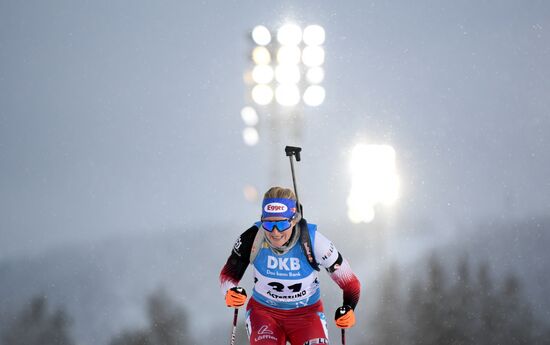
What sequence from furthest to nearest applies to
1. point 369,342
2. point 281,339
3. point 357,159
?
point 369,342 < point 357,159 < point 281,339

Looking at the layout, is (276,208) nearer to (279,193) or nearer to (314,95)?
(279,193)

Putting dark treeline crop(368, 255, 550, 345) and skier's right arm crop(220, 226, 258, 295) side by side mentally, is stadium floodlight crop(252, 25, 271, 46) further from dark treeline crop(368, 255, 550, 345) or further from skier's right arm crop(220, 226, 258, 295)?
dark treeline crop(368, 255, 550, 345)

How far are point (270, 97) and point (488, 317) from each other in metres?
52.6

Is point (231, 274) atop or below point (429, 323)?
atop

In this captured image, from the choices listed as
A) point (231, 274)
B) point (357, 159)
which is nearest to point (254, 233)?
point (231, 274)

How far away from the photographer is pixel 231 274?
7324mm

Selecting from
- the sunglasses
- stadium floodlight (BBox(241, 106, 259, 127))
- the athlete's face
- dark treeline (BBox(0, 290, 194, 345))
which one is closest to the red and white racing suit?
the athlete's face

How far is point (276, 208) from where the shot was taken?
22.1 ft

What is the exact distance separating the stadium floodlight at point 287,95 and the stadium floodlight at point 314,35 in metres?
1.40

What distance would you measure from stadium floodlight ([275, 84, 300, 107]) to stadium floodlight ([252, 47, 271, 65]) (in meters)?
0.98

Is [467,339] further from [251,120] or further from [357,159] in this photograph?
[251,120]

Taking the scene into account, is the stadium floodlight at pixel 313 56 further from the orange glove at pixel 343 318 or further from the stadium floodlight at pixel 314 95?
the orange glove at pixel 343 318

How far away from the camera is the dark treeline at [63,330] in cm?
4994

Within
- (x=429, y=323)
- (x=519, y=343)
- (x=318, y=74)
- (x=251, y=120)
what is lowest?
(x=519, y=343)
